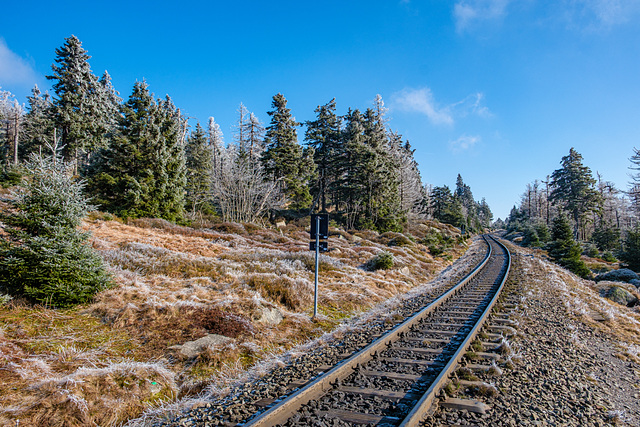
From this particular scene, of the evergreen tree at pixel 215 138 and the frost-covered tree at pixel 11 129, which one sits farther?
the evergreen tree at pixel 215 138

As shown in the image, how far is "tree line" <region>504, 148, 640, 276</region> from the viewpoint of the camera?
2453 centimetres

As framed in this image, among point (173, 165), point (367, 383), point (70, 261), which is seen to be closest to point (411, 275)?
point (367, 383)

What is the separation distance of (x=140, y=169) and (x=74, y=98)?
14410mm

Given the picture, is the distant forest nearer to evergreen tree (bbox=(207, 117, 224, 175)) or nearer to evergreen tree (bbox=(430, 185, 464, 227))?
evergreen tree (bbox=(207, 117, 224, 175))

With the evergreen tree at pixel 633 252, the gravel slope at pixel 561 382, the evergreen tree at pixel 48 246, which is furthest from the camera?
the evergreen tree at pixel 633 252

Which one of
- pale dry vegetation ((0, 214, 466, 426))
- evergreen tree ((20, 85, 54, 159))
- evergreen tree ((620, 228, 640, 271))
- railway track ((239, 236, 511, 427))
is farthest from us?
evergreen tree ((20, 85, 54, 159))

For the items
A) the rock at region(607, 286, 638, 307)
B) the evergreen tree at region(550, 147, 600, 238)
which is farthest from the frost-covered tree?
the evergreen tree at region(550, 147, 600, 238)

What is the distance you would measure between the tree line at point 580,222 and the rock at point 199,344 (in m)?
25.5

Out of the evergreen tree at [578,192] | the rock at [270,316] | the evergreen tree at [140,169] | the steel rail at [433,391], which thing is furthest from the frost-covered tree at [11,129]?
the evergreen tree at [578,192]

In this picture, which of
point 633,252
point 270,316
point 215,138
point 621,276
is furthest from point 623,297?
point 215,138

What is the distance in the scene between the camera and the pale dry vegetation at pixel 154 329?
4.09m

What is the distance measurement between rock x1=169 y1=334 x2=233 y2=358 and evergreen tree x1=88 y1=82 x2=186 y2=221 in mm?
20488

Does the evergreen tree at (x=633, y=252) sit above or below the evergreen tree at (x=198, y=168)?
below

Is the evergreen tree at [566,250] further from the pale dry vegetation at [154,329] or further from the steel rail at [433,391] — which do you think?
the steel rail at [433,391]
